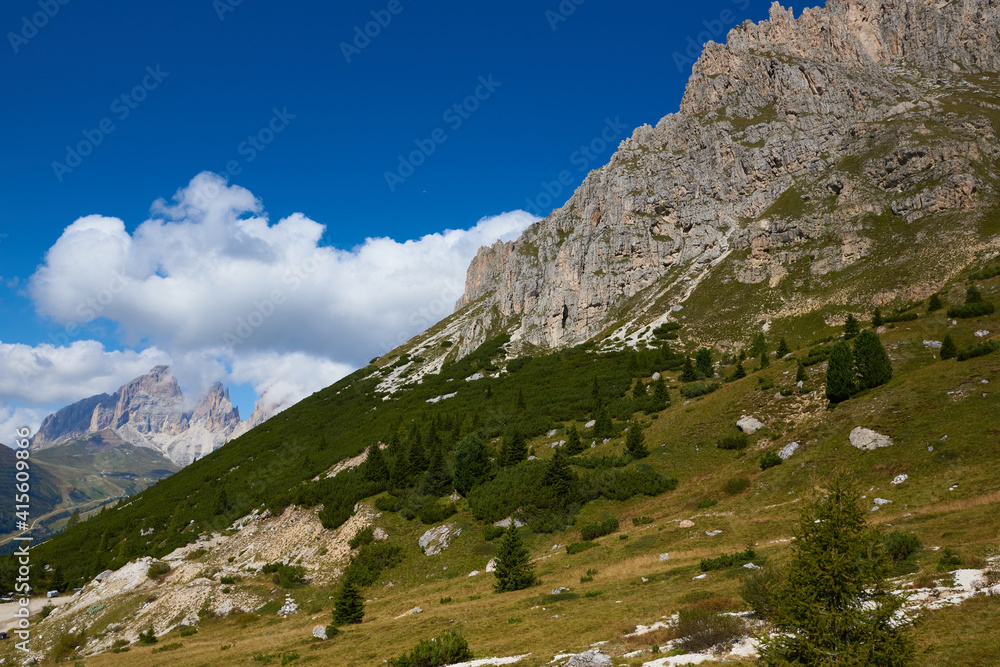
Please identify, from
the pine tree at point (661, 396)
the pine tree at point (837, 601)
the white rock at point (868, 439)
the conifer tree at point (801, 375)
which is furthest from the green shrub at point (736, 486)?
the pine tree at point (837, 601)

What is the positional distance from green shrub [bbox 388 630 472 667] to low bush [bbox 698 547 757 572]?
38.5 ft

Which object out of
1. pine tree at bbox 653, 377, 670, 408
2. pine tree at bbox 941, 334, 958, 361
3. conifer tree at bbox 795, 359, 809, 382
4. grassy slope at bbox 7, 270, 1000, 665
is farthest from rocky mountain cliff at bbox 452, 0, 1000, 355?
grassy slope at bbox 7, 270, 1000, 665

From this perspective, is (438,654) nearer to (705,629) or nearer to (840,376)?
(705,629)

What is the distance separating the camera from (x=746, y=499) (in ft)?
106

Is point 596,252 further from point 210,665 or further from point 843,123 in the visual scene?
point 210,665

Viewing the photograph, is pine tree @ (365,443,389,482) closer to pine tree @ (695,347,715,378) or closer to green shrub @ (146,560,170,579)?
green shrub @ (146,560,170,579)

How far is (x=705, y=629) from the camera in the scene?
1509 cm

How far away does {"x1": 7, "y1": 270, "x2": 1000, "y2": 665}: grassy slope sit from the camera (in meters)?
18.5

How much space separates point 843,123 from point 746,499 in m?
142

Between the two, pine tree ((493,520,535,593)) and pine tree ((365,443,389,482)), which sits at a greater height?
pine tree ((365,443,389,482))

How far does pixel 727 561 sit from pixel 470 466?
30.6 meters

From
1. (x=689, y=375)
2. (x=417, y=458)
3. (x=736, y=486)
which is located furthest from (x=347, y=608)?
(x=689, y=375)

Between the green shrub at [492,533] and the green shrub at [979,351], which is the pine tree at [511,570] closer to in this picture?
the green shrub at [492,533]

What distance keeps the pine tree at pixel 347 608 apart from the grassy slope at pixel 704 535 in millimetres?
951
